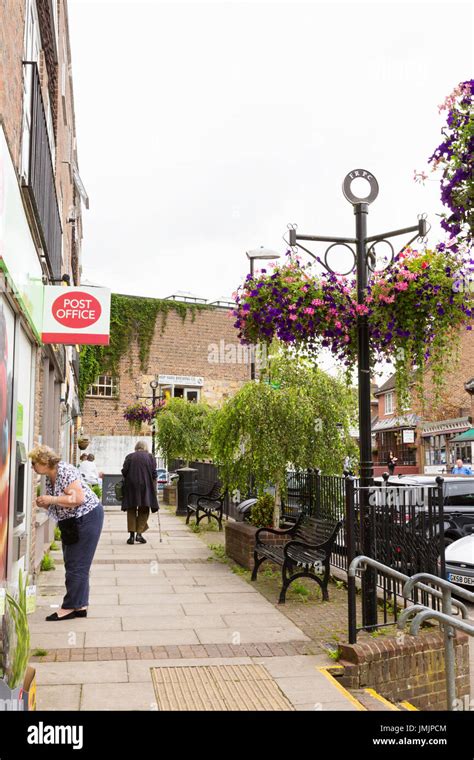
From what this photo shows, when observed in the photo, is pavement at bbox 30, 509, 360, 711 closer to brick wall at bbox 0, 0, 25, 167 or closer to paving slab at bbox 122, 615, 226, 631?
paving slab at bbox 122, 615, 226, 631

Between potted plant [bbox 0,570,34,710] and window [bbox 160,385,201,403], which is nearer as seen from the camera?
potted plant [bbox 0,570,34,710]

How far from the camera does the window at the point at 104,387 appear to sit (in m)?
35.1

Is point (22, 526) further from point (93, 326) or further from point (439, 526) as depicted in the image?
point (439, 526)

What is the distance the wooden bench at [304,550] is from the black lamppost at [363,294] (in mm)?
1289

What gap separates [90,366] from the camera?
3475cm

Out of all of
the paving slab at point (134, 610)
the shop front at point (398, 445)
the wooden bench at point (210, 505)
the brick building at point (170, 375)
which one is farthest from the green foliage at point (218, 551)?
the shop front at point (398, 445)

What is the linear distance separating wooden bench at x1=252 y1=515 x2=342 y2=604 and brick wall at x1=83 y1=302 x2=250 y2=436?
25901mm

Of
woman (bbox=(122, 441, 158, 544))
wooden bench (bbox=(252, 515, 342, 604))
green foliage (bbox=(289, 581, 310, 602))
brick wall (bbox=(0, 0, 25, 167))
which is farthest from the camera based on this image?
woman (bbox=(122, 441, 158, 544))

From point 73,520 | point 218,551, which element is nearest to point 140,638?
point 73,520

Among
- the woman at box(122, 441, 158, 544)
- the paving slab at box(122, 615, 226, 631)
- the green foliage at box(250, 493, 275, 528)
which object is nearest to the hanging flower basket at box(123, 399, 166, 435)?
the woman at box(122, 441, 158, 544)

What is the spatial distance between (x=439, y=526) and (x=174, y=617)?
2741 mm

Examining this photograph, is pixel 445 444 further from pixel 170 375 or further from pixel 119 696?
pixel 119 696

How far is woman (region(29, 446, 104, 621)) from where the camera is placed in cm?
686

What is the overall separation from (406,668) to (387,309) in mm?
3093
